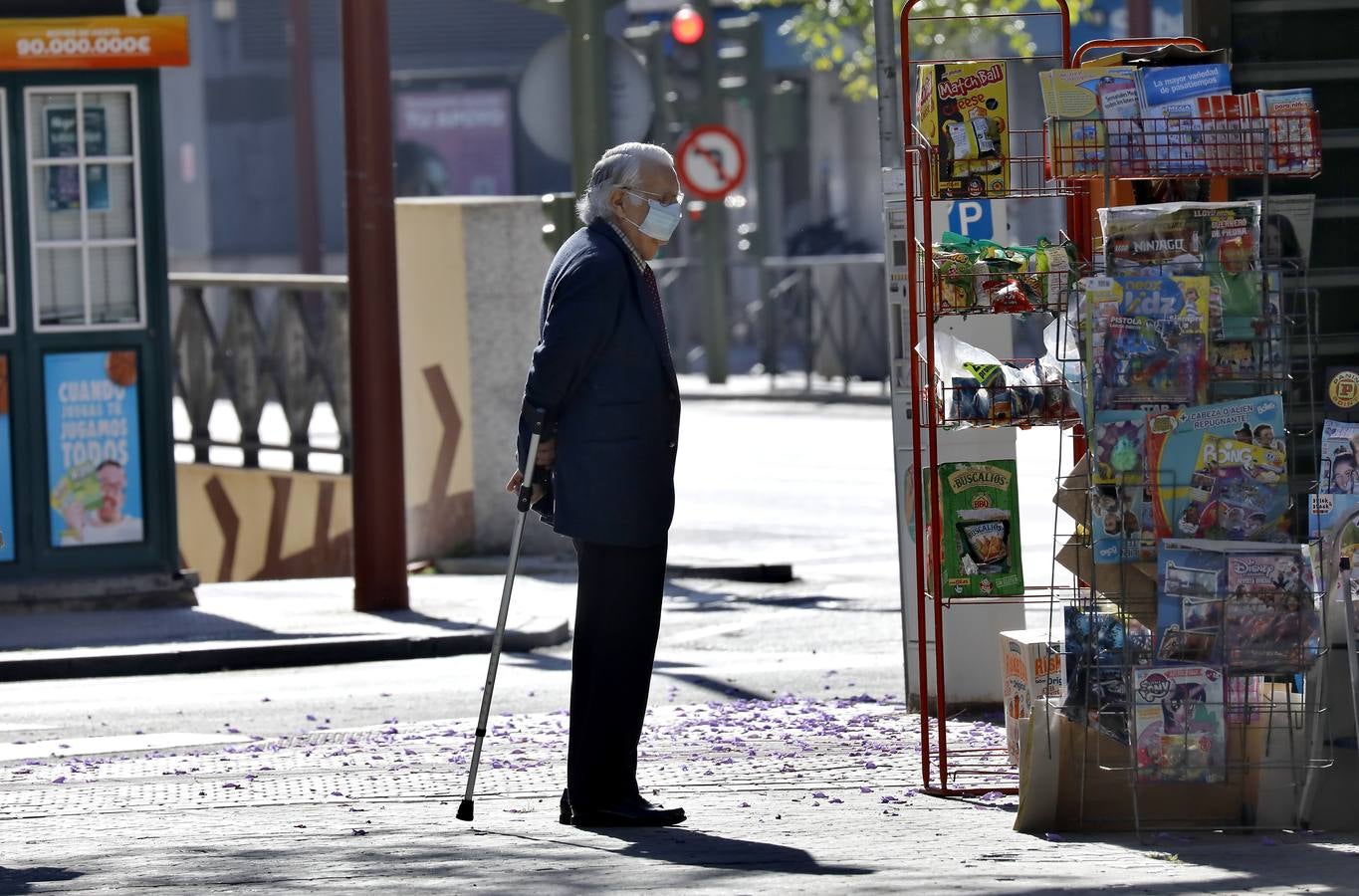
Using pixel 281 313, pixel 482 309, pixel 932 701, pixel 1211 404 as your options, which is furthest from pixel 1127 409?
pixel 281 313

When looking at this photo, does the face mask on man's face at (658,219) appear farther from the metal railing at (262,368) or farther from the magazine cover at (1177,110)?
the metal railing at (262,368)

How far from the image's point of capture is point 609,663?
21.4 feet

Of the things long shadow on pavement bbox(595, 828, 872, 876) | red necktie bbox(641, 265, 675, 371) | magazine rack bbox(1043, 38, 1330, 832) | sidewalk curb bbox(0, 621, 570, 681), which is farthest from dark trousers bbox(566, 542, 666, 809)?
sidewalk curb bbox(0, 621, 570, 681)

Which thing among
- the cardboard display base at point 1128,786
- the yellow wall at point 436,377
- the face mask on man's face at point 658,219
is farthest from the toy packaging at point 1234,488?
the yellow wall at point 436,377

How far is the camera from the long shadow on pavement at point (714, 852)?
18.7ft

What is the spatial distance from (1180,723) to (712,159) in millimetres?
19452

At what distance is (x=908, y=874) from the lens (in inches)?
218

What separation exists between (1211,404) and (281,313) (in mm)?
10438

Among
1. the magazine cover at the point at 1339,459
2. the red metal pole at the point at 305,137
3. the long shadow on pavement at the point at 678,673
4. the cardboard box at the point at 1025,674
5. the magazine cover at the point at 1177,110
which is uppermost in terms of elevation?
the red metal pole at the point at 305,137

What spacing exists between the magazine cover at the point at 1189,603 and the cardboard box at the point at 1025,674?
0.34 m

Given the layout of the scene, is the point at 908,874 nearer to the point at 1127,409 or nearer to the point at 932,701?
the point at 1127,409

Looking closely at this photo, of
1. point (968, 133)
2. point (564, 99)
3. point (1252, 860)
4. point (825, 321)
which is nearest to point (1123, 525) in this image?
point (1252, 860)

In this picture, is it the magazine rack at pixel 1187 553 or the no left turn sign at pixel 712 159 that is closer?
the magazine rack at pixel 1187 553

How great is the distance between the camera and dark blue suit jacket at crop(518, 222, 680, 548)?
6348 millimetres
